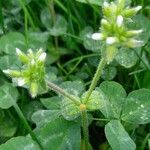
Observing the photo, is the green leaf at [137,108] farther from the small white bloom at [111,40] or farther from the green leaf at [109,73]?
the small white bloom at [111,40]

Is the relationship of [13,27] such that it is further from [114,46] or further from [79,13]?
[114,46]

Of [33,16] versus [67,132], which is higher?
[33,16]

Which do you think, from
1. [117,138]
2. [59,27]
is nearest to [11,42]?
[59,27]

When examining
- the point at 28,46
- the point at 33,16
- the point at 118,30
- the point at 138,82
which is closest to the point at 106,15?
the point at 118,30

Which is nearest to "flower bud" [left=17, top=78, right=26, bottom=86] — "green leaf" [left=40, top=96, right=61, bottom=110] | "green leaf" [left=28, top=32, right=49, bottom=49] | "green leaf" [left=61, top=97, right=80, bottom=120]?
"green leaf" [left=61, top=97, right=80, bottom=120]

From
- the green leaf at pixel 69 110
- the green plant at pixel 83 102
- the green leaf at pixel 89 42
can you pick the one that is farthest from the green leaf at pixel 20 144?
the green leaf at pixel 89 42

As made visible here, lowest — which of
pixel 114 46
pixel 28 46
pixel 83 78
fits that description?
pixel 83 78
